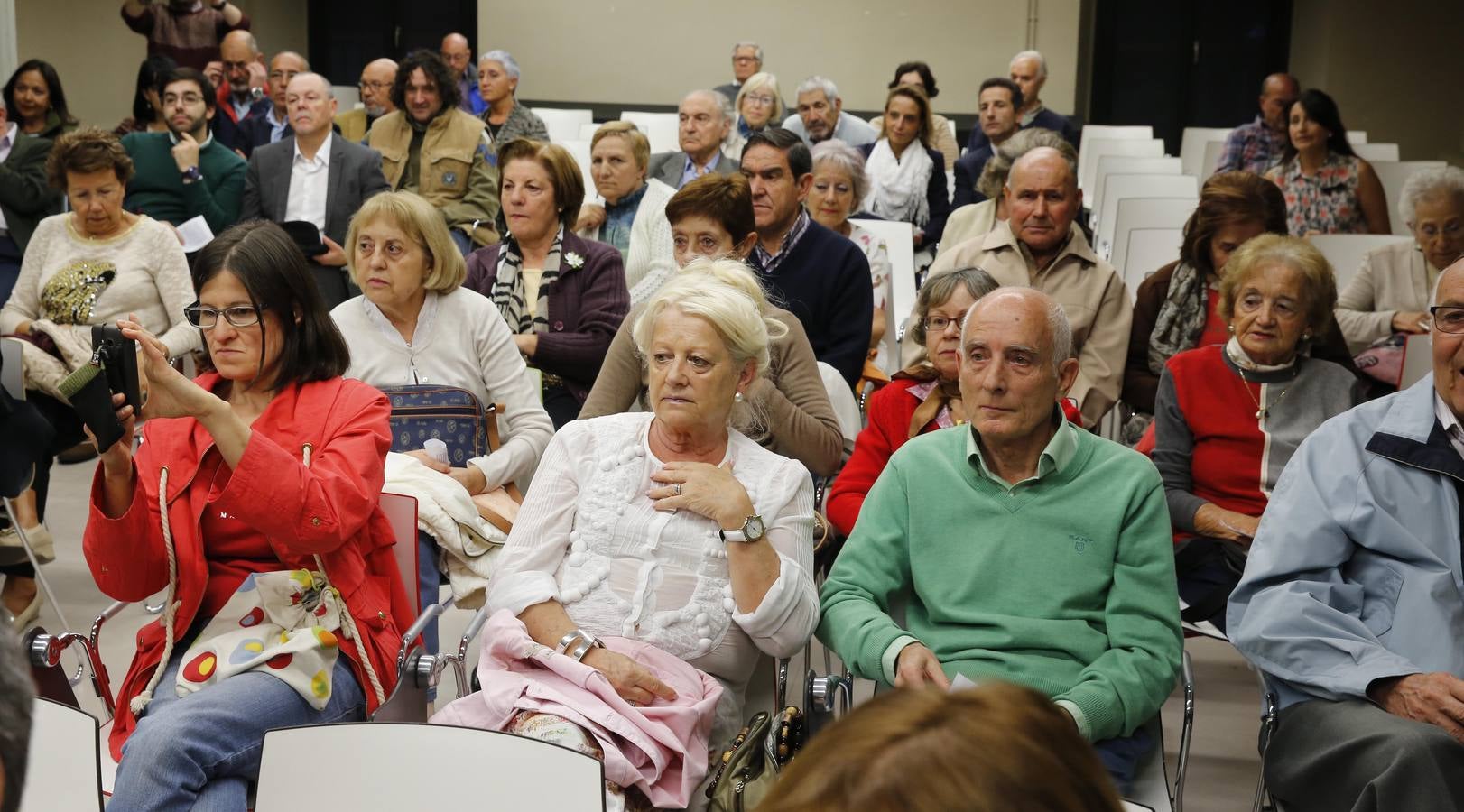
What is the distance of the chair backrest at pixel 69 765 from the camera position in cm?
181

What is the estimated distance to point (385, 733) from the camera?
A: 1805 mm

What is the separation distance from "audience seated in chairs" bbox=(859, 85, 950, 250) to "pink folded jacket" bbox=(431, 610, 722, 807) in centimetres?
473

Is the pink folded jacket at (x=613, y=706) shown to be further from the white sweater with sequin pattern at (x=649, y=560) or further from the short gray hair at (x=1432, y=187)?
the short gray hair at (x=1432, y=187)

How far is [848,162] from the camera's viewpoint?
5.31m

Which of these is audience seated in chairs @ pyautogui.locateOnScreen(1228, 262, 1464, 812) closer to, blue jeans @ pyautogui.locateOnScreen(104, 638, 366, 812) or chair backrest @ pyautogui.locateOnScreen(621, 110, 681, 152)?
blue jeans @ pyautogui.locateOnScreen(104, 638, 366, 812)

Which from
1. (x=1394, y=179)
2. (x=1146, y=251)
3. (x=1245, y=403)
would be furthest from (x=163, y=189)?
(x=1394, y=179)

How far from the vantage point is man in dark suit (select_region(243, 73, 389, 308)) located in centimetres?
603

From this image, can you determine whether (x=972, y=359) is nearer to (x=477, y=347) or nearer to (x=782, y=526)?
(x=782, y=526)

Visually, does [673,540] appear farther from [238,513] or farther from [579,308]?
[579,308]

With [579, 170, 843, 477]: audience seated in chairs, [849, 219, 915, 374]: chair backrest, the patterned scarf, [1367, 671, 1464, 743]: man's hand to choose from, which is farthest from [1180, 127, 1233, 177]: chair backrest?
[1367, 671, 1464, 743]: man's hand

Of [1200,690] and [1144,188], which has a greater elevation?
[1144,188]

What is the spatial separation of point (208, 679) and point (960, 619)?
4.18 ft

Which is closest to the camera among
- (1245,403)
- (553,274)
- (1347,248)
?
(1245,403)

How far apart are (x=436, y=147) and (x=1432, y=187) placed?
14.1 feet
